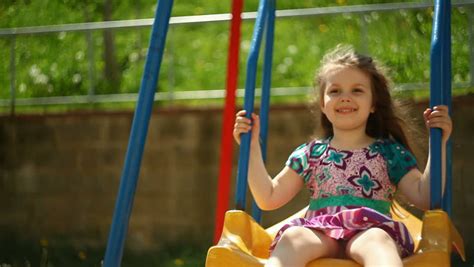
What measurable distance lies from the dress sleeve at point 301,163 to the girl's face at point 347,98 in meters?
0.17

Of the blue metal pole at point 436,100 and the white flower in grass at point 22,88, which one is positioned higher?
the white flower in grass at point 22,88

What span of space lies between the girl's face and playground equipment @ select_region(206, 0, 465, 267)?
0.88ft

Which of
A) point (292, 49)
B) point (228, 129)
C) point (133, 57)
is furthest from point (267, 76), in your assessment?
point (292, 49)

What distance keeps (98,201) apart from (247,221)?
329 centimetres

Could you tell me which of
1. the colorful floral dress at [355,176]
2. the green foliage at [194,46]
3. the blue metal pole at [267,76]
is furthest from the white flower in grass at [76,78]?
the colorful floral dress at [355,176]

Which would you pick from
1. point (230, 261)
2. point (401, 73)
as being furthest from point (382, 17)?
point (230, 261)

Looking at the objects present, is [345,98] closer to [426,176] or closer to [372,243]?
[426,176]

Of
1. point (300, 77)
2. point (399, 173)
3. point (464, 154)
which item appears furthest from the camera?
point (300, 77)

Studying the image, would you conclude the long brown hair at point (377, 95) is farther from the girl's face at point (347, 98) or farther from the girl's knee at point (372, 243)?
the girl's knee at point (372, 243)

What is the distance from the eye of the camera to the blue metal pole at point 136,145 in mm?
3652

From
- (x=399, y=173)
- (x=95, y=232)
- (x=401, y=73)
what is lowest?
(x=95, y=232)

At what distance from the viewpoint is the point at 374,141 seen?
3641 mm

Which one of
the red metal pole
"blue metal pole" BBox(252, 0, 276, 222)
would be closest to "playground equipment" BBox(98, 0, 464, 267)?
the red metal pole

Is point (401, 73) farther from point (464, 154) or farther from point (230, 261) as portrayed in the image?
point (230, 261)
